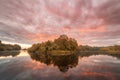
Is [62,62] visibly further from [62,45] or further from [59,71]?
[62,45]

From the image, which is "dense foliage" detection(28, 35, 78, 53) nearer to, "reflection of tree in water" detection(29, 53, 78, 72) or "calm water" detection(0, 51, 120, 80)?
"reflection of tree in water" detection(29, 53, 78, 72)

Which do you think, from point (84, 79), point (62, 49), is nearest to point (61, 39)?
point (62, 49)

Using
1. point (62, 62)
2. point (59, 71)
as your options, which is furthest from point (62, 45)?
point (59, 71)

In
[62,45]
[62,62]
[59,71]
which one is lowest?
[59,71]

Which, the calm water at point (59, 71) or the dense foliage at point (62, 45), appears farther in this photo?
the dense foliage at point (62, 45)

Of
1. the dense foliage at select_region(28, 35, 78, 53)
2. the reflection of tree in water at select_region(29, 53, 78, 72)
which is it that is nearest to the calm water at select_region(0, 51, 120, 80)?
the reflection of tree in water at select_region(29, 53, 78, 72)

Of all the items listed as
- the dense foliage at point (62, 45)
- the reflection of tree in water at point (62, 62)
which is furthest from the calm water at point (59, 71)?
the dense foliage at point (62, 45)

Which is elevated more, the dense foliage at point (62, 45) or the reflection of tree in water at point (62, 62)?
the dense foliage at point (62, 45)

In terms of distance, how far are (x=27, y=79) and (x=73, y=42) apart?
109 meters

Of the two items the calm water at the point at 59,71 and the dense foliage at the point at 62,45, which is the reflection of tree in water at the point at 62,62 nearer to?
the calm water at the point at 59,71

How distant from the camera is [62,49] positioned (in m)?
117

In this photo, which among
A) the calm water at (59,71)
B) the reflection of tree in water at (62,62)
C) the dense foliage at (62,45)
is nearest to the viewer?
the calm water at (59,71)

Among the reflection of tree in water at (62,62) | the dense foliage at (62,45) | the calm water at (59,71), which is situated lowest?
the calm water at (59,71)

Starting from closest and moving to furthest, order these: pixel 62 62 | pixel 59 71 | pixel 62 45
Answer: pixel 59 71 → pixel 62 62 → pixel 62 45
